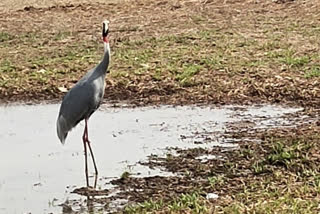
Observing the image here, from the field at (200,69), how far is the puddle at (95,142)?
1.14 ft

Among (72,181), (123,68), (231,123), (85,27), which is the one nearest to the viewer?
(72,181)

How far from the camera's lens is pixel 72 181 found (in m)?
7.92

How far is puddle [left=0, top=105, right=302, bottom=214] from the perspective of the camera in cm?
768

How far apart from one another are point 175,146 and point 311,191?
7.29ft

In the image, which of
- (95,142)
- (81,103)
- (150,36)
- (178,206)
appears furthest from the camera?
(150,36)

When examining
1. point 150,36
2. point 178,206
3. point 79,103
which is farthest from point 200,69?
point 178,206

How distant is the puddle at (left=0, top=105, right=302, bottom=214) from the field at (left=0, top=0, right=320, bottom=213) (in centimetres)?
35

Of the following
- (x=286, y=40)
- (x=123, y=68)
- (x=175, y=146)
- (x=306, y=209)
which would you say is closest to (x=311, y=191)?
(x=306, y=209)

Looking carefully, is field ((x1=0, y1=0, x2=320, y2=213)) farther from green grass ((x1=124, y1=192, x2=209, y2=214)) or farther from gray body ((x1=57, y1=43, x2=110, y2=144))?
gray body ((x1=57, y1=43, x2=110, y2=144))

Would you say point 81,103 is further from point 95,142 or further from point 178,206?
point 178,206

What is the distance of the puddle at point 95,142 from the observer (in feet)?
25.2

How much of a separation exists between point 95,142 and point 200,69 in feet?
11.5

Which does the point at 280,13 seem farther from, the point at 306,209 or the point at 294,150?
the point at 306,209

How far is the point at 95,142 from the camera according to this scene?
9281mm
